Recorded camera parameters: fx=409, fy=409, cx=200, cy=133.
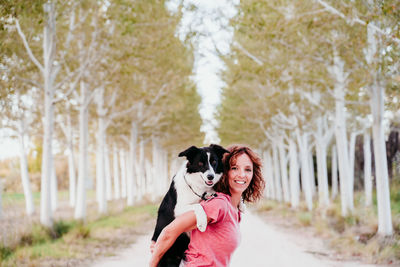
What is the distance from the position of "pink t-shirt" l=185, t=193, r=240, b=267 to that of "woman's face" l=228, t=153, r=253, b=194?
369 mm

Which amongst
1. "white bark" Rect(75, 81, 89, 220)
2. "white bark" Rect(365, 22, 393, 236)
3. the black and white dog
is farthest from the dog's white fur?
"white bark" Rect(75, 81, 89, 220)

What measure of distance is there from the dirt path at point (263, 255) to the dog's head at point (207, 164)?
5692 mm

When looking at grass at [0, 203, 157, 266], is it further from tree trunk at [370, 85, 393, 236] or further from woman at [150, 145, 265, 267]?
tree trunk at [370, 85, 393, 236]

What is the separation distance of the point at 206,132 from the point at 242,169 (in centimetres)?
3686

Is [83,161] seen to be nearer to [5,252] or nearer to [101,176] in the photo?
[101,176]

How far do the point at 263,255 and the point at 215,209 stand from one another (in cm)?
788

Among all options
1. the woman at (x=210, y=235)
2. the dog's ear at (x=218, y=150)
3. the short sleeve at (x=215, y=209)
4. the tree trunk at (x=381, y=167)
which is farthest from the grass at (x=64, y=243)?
the tree trunk at (x=381, y=167)

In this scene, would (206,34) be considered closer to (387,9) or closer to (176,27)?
(176,27)

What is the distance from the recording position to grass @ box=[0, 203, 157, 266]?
29.1ft

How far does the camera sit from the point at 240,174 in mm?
3184

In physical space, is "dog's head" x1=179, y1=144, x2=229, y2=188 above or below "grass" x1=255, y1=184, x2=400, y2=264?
above

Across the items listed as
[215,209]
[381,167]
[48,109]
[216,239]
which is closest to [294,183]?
[381,167]

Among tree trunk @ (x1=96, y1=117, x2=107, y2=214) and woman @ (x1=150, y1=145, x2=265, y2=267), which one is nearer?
woman @ (x1=150, y1=145, x2=265, y2=267)

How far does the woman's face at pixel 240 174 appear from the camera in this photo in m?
3.18
